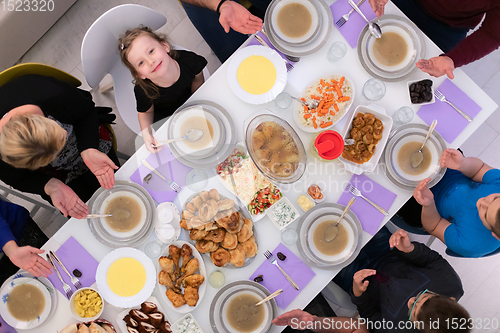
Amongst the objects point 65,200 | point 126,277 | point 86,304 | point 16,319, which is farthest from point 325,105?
point 16,319

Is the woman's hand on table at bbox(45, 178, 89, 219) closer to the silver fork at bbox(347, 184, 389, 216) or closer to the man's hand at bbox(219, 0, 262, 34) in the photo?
the man's hand at bbox(219, 0, 262, 34)

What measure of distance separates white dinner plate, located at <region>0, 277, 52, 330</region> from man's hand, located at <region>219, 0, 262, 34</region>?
1704mm

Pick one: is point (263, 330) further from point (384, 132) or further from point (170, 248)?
point (384, 132)

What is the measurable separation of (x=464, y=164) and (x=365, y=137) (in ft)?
1.91

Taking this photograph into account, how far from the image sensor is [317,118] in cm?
164

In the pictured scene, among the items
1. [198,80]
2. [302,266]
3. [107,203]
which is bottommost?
[107,203]

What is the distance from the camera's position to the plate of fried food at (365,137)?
61.9 inches

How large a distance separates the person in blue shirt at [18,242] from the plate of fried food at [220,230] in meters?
0.76

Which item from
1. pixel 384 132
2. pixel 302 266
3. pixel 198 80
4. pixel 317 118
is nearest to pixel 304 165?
pixel 317 118

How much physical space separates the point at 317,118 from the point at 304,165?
0.87 feet

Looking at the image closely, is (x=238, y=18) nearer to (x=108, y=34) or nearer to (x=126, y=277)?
(x=108, y=34)

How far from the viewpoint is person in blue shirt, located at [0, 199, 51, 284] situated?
1.58 meters

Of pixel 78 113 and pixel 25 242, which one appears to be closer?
pixel 78 113

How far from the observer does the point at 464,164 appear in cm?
166
